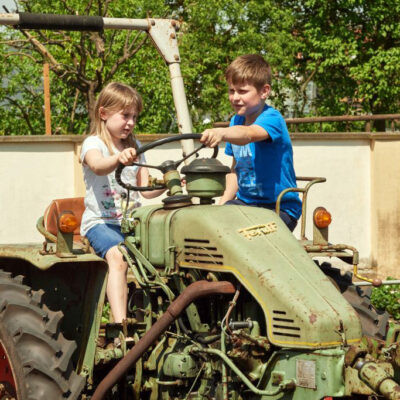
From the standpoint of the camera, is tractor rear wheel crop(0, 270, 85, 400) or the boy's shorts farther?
the boy's shorts

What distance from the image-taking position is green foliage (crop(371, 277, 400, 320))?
9195 millimetres

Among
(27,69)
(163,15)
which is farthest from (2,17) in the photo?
(27,69)

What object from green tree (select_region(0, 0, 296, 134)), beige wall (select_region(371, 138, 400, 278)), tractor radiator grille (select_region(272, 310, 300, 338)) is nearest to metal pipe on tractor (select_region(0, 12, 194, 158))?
tractor radiator grille (select_region(272, 310, 300, 338))

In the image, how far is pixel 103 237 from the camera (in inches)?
204

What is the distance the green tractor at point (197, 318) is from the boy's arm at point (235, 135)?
4.4 inches

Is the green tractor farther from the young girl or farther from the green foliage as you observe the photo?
the green foliage

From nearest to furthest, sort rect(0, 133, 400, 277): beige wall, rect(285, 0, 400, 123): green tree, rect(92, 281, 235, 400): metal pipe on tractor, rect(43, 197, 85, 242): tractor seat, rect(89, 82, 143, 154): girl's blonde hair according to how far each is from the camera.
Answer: rect(92, 281, 235, 400): metal pipe on tractor
rect(89, 82, 143, 154): girl's blonde hair
rect(43, 197, 85, 242): tractor seat
rect(0, 133, 400, 277): beige wall
rect(285, 0, 400, 123): green tree

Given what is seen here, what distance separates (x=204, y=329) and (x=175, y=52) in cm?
257

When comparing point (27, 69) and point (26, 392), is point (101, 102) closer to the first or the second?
point (26, 392)

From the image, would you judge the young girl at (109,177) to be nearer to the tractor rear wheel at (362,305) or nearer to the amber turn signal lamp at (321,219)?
the amber turn signal lamp at (321,219)

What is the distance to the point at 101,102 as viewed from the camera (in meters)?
5.43

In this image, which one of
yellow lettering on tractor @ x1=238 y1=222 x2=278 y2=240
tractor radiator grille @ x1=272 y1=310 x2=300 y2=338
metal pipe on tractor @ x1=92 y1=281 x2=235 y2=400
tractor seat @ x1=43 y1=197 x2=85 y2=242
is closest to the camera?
tractor radiator grille @ x1=272 y1=310 x2=300 y2=338

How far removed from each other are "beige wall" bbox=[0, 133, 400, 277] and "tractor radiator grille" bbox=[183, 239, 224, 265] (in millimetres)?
7908

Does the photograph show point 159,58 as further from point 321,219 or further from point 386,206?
point 321,219
